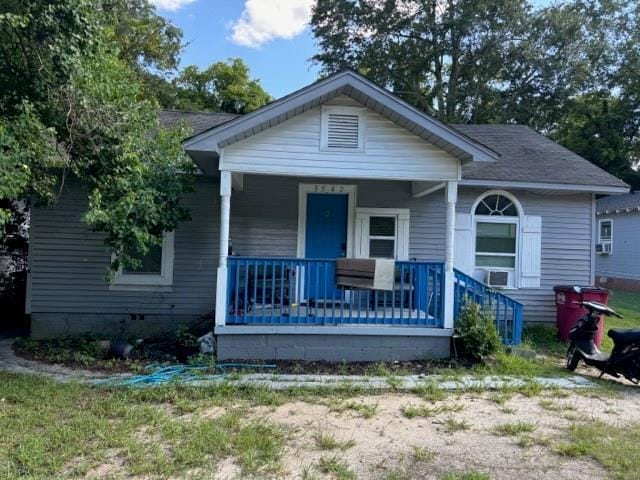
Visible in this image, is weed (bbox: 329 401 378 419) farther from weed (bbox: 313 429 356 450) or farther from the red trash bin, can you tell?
the red trash bin

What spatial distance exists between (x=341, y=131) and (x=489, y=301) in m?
3.34

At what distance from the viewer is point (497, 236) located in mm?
8352

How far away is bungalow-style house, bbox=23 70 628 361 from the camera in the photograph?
19.8 ft

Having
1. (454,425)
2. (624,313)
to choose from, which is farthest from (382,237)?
(624,313)

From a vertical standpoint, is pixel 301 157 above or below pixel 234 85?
below

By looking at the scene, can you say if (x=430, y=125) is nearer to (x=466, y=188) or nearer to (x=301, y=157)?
(x=301, y=157)

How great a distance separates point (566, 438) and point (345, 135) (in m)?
4.32

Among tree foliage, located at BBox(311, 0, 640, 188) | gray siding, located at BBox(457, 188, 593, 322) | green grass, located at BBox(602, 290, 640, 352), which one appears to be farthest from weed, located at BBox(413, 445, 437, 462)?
tree foliage, located at BBox(311, 0, 640, 188)

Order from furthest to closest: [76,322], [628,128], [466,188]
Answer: [628,128]
[466,188]
[76,322]

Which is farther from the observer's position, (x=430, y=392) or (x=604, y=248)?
(x=604, y=248)

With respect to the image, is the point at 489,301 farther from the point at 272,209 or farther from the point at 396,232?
the point at 272,209

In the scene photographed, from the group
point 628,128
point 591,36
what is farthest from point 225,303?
point 628,128

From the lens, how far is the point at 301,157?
6.07 m

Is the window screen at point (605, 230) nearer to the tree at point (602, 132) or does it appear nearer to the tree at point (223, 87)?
the tree at point (602, 132)
